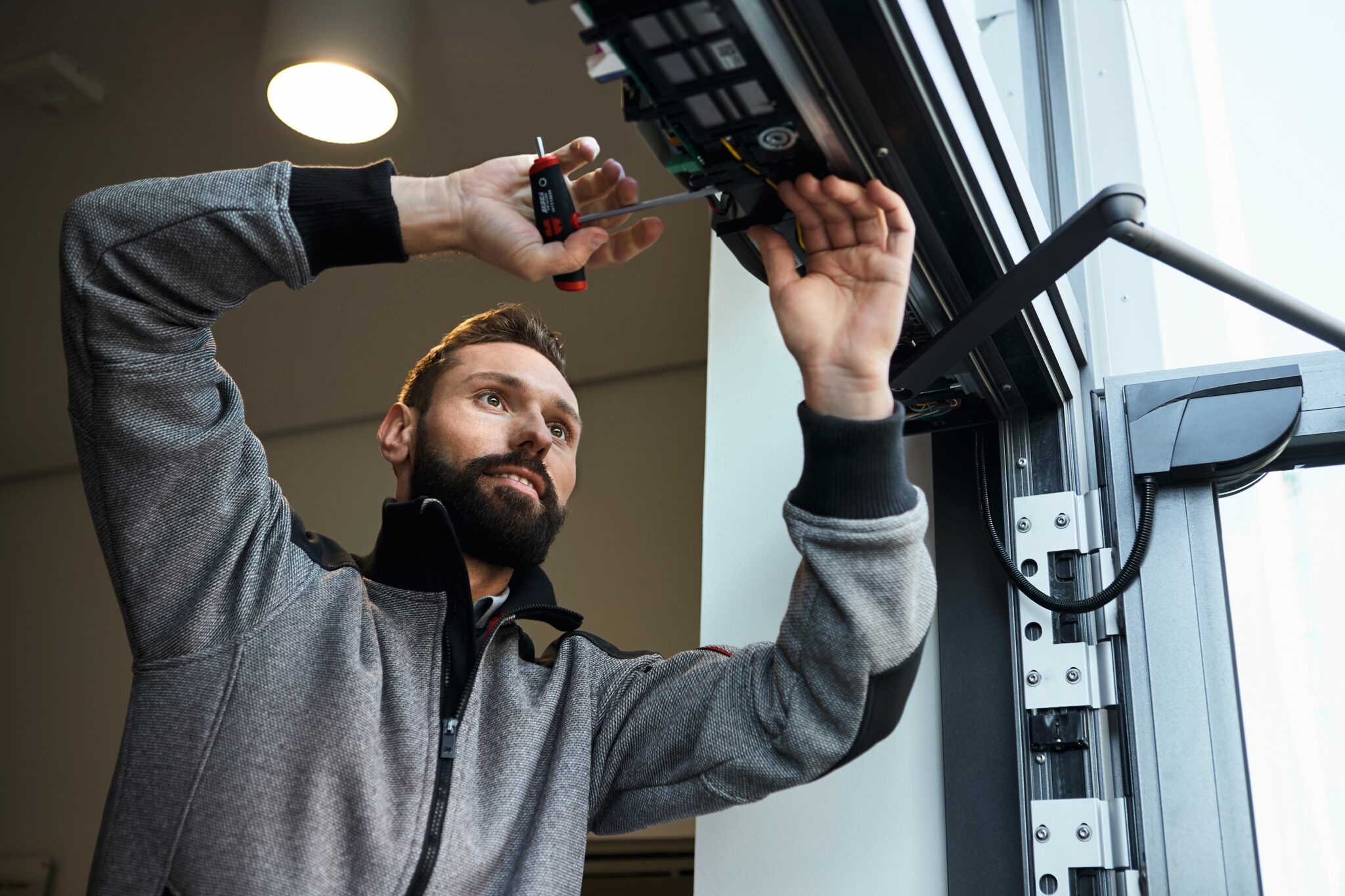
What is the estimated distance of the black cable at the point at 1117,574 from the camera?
3.66 ft

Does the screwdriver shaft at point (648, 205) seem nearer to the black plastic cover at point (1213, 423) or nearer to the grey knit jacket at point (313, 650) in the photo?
the grey knit jacket at point (313, 650)

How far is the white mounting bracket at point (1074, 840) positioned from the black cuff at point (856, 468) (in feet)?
1.23

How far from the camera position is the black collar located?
1.11m

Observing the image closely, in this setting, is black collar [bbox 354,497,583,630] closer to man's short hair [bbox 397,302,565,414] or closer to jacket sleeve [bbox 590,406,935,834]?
jacket sleeve [bbox 590,406,935,834]

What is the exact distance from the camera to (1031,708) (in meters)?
1.15

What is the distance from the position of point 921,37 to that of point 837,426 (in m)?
0.29

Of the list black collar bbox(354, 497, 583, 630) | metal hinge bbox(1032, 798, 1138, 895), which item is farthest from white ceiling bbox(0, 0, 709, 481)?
metal hinge bbox(1032, 798, 1138, 895)

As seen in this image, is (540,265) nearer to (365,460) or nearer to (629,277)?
(629,277)

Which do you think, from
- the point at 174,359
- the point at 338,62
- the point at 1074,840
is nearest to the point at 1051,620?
the point at 1074,840

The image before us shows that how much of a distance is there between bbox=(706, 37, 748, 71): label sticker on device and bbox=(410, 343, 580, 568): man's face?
0.64m

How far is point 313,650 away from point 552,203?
0.43 m

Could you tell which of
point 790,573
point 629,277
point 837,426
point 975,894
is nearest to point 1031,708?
point 975,894

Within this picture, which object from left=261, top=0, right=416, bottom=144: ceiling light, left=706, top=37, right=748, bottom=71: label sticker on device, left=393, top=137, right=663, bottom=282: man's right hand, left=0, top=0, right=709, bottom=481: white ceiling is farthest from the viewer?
left=0, top=0, right=709, bottom=481: white ceiling

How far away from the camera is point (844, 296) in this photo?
0.96m
